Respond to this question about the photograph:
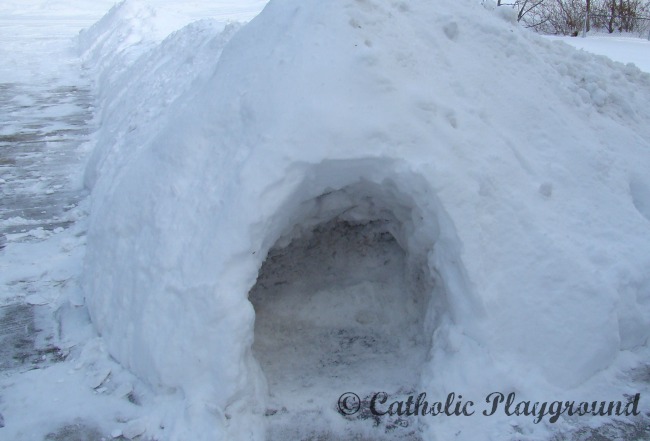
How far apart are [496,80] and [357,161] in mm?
1366

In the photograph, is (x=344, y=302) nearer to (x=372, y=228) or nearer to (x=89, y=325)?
(x=372, y=228)

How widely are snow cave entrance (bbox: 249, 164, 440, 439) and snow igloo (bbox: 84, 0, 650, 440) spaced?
16 millimetres

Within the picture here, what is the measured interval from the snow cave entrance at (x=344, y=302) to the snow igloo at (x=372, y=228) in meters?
0.02

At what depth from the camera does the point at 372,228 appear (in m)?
4.35

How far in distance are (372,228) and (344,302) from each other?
0.56m

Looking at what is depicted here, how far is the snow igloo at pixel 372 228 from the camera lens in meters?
3.28

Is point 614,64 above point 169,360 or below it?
above

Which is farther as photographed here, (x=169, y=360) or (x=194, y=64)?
(x=194, y=64)

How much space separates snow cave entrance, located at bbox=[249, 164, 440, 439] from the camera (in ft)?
11.8

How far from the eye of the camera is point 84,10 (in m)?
22.4

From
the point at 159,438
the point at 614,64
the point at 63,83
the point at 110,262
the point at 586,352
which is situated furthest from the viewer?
the point at 63,83

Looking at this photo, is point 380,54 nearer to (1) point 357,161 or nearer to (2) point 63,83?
(1) point 357,161

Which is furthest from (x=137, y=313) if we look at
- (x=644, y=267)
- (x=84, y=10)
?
(x=84, y=10)

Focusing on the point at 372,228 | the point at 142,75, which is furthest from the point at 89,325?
the point at 142,75
